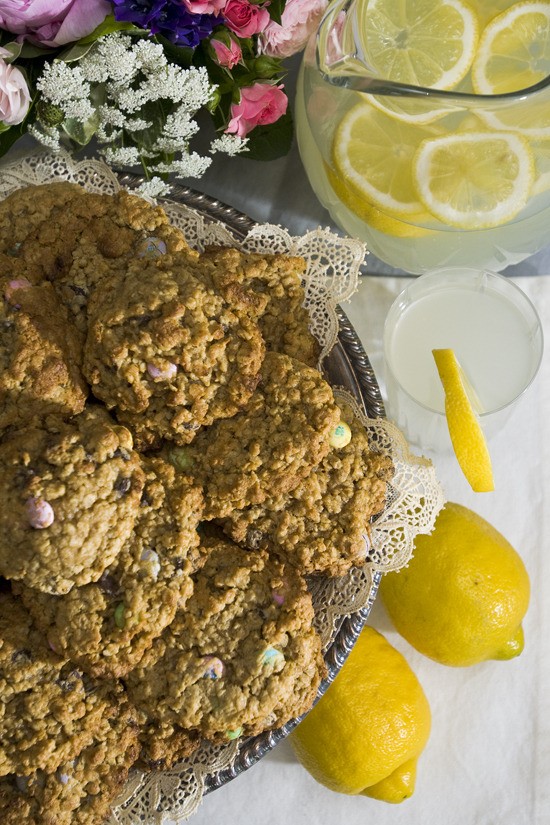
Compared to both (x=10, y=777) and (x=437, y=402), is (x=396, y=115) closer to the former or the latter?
(x=437, y=402)

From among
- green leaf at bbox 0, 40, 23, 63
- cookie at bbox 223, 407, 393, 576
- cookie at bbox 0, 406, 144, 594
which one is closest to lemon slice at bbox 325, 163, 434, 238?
cookie at bbox 223, 407, 393, 576

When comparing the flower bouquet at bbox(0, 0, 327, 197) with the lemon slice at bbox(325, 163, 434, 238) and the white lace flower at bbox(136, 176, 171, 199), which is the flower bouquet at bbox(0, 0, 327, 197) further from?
the lemon slice at bbox(325, 163, 434, 238)

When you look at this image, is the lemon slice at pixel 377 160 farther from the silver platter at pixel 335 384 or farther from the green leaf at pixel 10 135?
the green leaf at pixel 10 135

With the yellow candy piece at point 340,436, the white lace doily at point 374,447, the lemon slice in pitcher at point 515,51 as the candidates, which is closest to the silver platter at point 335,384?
the white lace doily at point 374,447

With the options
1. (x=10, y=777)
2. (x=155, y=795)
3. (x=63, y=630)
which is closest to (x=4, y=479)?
(x=63, y=630)

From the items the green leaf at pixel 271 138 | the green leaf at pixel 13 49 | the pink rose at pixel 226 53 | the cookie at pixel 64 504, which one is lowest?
the cookie at pixel 64 504

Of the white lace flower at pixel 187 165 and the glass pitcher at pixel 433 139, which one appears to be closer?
the glass pitcher at pixel 433 139

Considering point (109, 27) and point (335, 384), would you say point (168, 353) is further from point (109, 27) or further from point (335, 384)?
point (109, 27)
